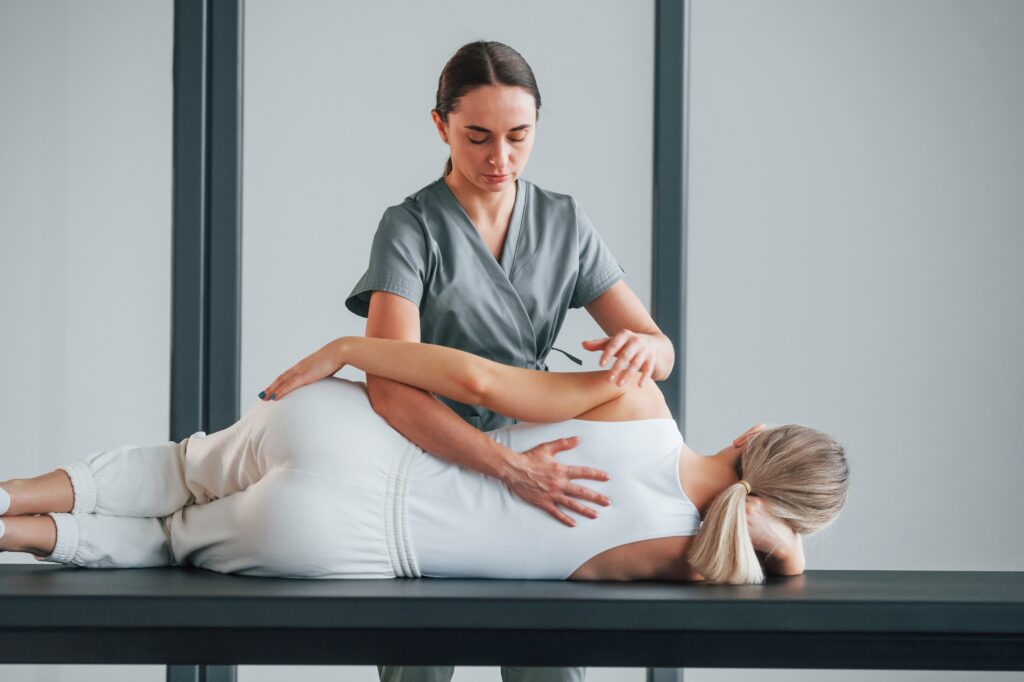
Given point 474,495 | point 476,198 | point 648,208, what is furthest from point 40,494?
point 648,208

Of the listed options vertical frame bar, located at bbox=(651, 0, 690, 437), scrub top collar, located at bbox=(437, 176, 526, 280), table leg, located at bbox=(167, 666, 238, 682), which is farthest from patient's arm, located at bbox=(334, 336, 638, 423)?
table leg, located at bbox=(167, 666, 238, 682)

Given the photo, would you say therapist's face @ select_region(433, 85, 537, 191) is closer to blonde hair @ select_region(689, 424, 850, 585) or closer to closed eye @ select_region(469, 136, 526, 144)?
closed eye @ select_region(469, 136, 526, 144)

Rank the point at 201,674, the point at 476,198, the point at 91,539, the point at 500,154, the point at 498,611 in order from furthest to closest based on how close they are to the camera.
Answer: the point at 201,674 < the point at 476,198 < the point at 500,154 < the point at 91,539 < the point at 498,611

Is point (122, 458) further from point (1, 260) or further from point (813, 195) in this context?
point (813, 195)

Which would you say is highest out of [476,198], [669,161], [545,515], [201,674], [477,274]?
[669,161]

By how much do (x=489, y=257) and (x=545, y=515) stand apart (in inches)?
20.0

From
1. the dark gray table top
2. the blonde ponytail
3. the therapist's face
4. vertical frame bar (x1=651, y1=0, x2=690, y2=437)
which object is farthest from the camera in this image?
vertical frame bar (x1=651, y1=0, x2=690, y2=437)

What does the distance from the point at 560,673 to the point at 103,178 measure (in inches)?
59.9

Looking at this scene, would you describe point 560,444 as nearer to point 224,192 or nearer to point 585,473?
point 585,473

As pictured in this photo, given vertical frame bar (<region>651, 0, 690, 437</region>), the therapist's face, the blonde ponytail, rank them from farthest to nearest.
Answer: vertical frame bar (<region>651, 0, 690, 437</region>) < the therapist's face < the blonde ponytail

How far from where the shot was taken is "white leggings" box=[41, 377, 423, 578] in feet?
4.31

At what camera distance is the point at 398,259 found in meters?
1.62

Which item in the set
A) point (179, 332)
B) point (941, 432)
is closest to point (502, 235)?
point (179, 332)

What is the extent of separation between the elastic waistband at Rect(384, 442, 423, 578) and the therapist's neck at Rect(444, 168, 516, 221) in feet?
1.69
